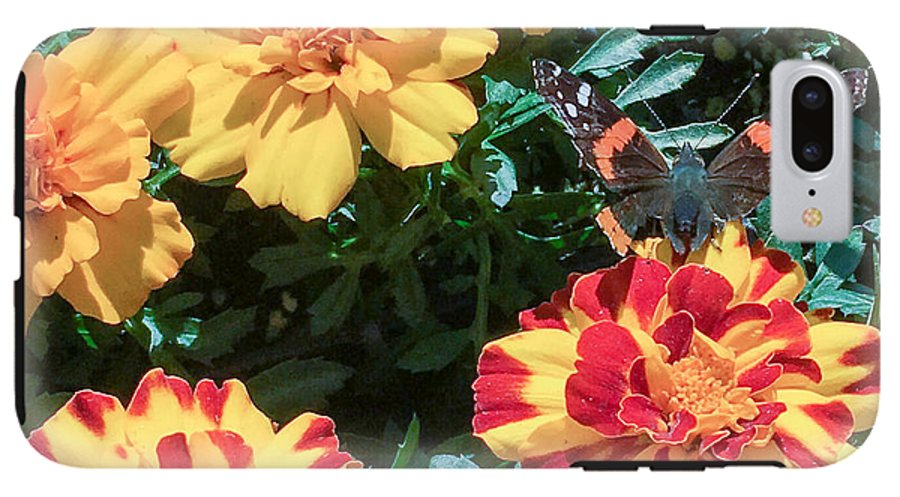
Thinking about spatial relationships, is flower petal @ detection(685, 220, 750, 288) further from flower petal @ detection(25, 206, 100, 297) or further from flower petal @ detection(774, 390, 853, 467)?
flower petal @ detection(25, 206, 100, 297)

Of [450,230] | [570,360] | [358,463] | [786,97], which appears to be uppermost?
[786,97]

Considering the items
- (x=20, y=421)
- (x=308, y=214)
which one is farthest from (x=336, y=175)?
(x=20, y=421)

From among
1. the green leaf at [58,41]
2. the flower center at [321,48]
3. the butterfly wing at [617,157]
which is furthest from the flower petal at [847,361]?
the green leaf at [58,41]

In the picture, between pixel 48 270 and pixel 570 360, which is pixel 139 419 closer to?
pixel 48 270

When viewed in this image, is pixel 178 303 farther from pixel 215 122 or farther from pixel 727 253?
pixel 727 253

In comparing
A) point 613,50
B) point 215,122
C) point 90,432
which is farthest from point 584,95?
point 90,432
